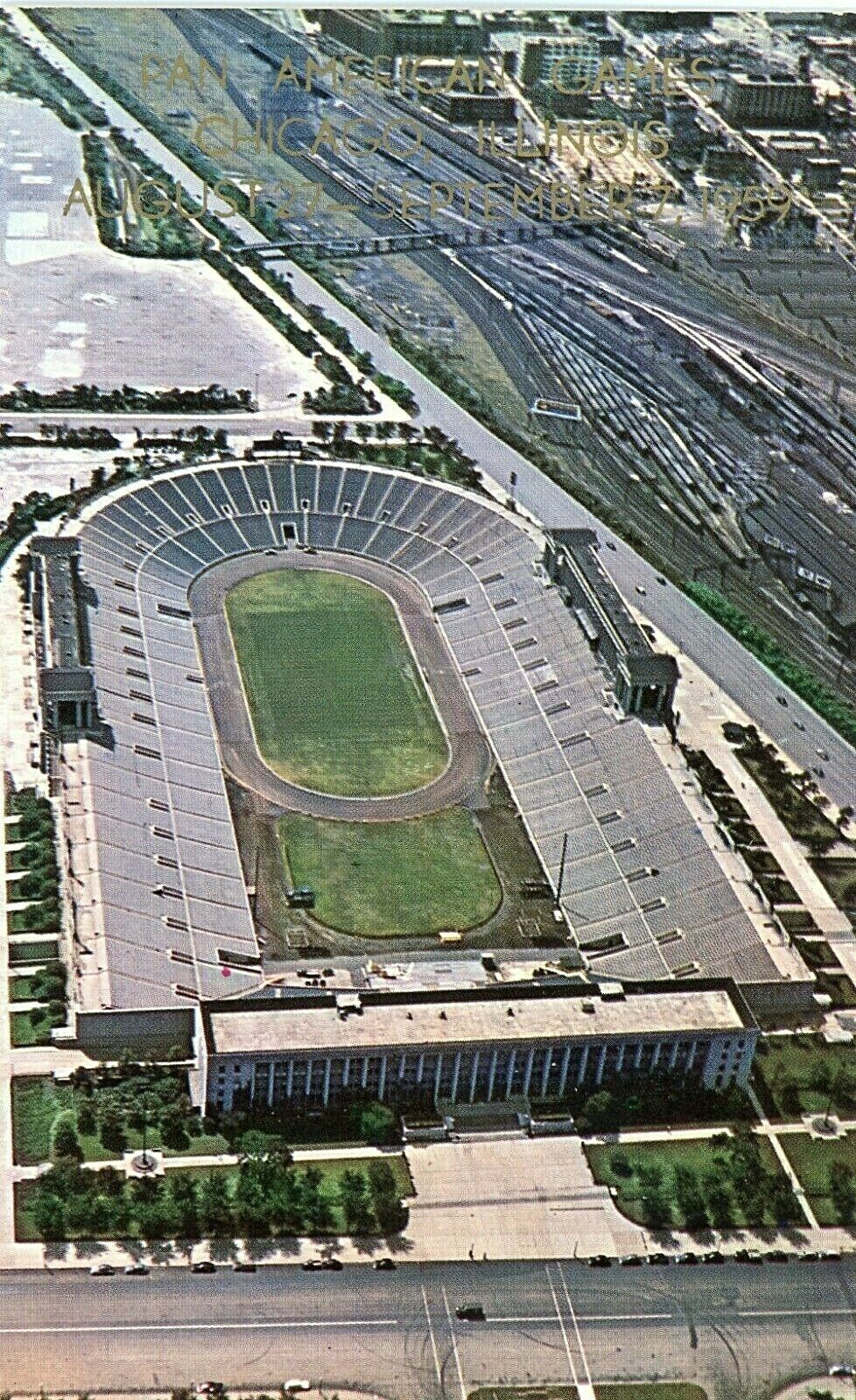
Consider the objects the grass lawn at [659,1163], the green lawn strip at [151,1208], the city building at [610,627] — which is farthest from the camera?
the city building at [610,627]

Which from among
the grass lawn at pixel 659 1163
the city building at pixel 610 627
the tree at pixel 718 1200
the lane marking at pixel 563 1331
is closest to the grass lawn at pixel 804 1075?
the grass lawn at pixel 659 1163

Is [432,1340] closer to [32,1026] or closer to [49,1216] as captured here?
[49,1216]

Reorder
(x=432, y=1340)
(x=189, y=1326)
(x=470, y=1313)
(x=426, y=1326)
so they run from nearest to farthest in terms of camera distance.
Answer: (x=189, y=1326) → (x=432, y=1340) → (x=426, y=1326) → (x=470, y=1313)

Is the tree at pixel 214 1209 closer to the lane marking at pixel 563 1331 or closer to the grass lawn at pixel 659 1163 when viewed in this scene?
the lane marking at pixel 563 1331

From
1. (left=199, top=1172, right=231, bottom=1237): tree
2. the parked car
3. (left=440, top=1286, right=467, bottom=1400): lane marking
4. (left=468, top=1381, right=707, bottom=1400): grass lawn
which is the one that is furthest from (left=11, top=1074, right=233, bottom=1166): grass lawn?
(left=468, top=1381, right=707, bottom=1400): grass lawn

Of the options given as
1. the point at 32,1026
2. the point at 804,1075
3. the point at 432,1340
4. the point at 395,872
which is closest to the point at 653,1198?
the point at 804,1075

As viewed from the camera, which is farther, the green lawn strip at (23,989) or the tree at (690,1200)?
the green lawn strip at (23,989)
